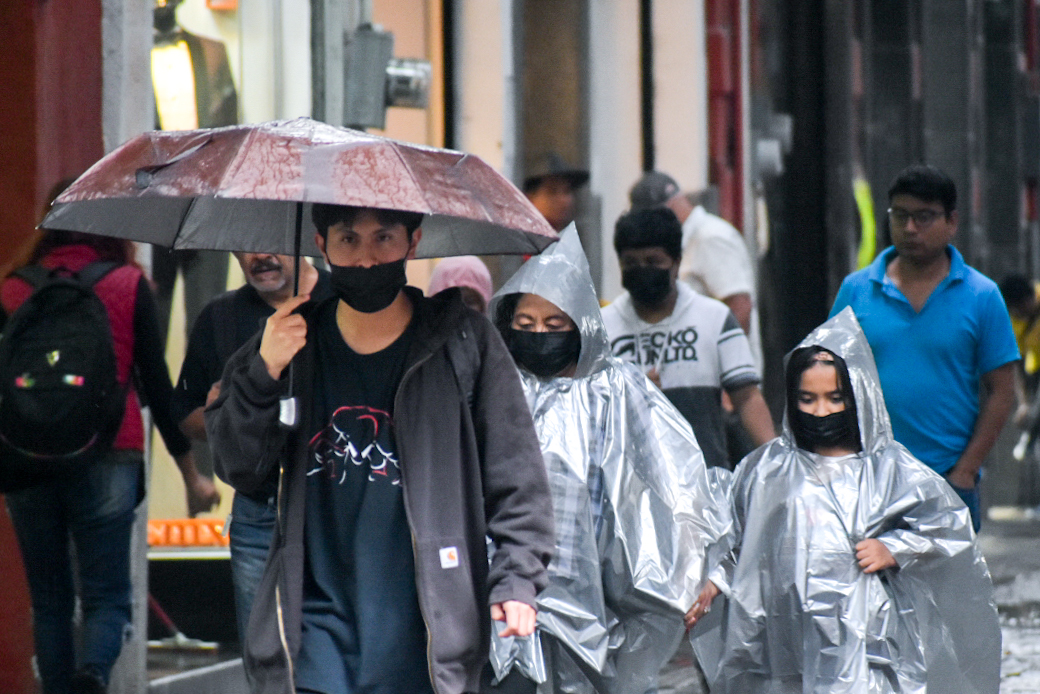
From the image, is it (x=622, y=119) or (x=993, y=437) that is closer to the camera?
(x=993, y=437)

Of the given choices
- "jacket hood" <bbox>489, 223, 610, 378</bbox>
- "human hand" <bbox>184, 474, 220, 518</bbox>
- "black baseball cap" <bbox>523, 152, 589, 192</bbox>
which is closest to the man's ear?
"jacket hood" <bbox>489, 223, 610, 378</bbox>

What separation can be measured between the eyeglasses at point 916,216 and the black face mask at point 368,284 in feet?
10.4

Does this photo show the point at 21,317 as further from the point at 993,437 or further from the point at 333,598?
the point at 993,437

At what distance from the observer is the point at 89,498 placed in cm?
583

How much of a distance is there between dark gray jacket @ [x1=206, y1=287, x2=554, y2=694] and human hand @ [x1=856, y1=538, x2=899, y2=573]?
209cm

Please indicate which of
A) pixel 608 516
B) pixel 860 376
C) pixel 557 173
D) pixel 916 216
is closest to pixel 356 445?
pixel 608 516

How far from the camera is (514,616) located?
3545 millimetres

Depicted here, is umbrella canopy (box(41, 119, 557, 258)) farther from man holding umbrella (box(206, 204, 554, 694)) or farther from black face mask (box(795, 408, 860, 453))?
black face mask (box(795, 408, 860, 453))

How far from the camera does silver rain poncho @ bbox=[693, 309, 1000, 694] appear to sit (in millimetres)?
5559

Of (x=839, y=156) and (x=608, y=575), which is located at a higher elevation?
(x=839, y=156)

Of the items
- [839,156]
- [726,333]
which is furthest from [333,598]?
[839,156]

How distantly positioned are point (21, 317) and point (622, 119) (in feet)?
27.5

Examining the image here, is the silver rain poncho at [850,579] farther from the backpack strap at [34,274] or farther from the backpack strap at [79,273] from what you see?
the backpack strap at [34,274]

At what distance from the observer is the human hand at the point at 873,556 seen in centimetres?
554
